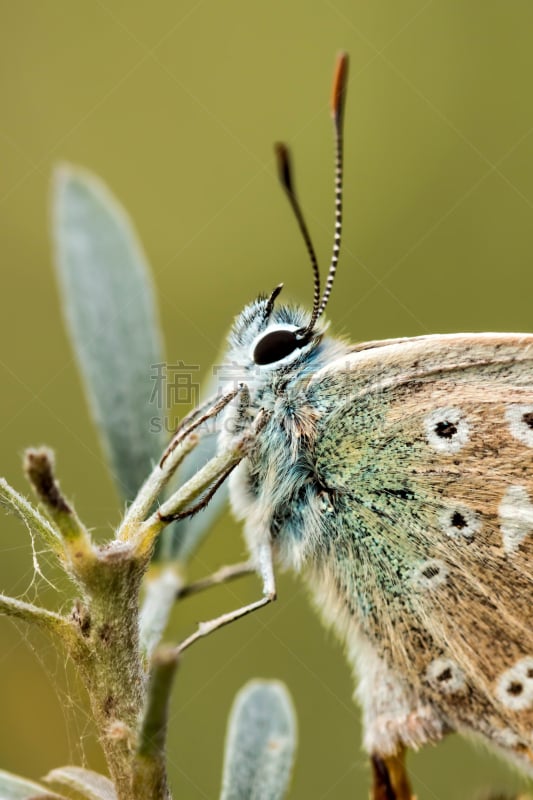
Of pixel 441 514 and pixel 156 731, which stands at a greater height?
pixel 441 514

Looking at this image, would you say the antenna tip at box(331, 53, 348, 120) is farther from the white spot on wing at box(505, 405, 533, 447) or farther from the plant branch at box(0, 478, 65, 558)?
the plant branch at box(0, 478, 65, 558)

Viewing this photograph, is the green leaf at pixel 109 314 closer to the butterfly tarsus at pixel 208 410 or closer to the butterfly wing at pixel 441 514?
the butterfly tarsus at pixel 208 410

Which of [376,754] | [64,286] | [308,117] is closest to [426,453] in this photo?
[376,754]

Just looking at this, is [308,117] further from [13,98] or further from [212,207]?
[13,98]

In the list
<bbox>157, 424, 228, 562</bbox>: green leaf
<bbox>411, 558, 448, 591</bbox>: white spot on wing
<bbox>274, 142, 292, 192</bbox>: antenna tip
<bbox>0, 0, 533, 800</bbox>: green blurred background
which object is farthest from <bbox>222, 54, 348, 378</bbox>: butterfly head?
<bbox>0, 0, 533, 800</bbox>: green blurred background

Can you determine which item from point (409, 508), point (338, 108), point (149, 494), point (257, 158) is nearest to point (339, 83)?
point (338, 108)

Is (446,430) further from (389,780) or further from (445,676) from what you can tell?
(389,780)
